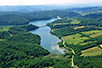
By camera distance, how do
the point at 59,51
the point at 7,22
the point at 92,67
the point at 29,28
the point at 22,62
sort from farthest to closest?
the point at 7,22 < the point at 29,28 < the point at 59,51 < the point at 22,62 < the point at 92,67

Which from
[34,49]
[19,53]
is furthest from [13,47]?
[34,49]

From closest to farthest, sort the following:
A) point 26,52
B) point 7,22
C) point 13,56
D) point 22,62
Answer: point 22,62 < point 13,56 < point 26,52 < point 7,22

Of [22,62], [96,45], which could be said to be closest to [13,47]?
[22,62]

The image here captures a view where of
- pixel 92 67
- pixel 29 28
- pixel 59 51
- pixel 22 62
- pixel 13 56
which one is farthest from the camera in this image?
pixel 29 28

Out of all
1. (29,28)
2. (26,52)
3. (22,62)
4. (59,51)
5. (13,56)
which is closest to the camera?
(22,62)

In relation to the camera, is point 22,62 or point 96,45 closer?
point 22,62

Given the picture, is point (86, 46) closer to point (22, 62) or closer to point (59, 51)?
point (59, 51)

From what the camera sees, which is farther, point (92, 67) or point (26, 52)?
point (26, 52)

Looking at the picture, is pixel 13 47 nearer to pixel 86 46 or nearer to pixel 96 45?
pixel 86 46

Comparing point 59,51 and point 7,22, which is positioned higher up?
point 7,22
